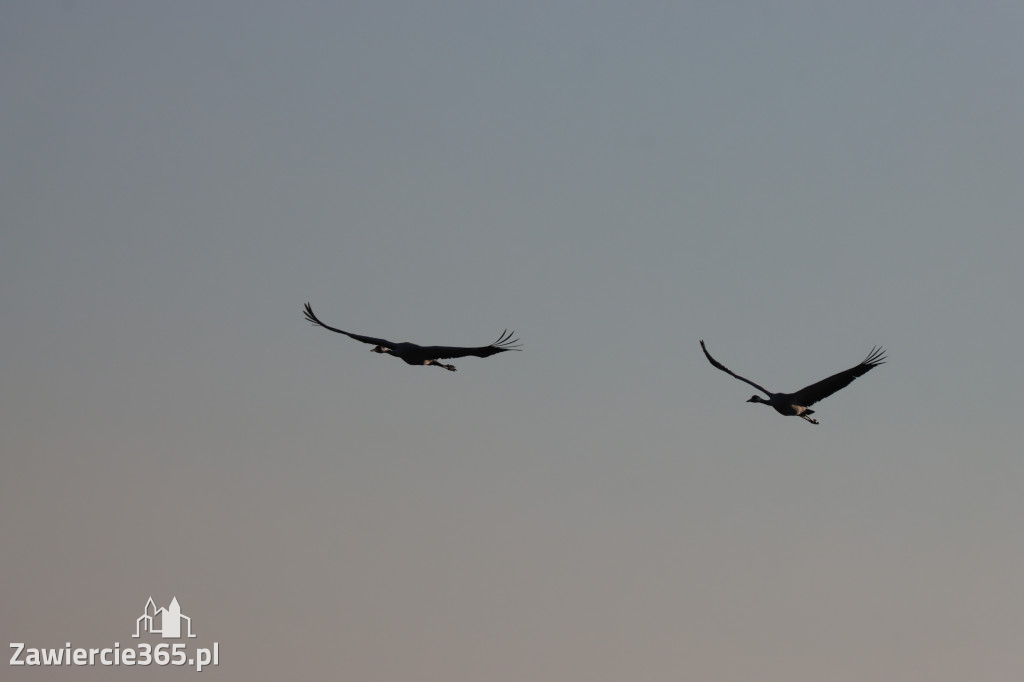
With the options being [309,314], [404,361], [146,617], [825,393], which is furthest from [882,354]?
[146,617]

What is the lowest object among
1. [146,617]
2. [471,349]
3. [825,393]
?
[825,393]

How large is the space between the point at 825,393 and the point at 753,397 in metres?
2.49

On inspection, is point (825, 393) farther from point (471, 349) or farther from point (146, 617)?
point (146, 617)

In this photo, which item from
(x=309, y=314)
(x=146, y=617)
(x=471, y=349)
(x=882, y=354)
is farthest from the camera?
(x=146, y=617)

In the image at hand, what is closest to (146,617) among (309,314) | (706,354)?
(309,314)

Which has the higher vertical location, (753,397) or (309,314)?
(309,314)

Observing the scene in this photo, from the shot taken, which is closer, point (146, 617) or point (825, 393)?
point (825, 393)

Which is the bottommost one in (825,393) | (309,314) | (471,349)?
(825,393)

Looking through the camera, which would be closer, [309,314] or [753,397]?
[753,397]

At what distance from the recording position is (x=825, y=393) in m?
53.0

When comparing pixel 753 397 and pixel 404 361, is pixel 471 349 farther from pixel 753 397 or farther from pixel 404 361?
pixel 753 397

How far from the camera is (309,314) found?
2484 inches

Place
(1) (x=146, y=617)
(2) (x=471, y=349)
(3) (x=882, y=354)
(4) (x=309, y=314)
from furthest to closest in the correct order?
1. (1) (x=146, y=617)
2. (4) (x=309, y=314)
3. (2) (x=471, y=349)
4. (3) (x=882, y=354)

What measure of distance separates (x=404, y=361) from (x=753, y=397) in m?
13.8
